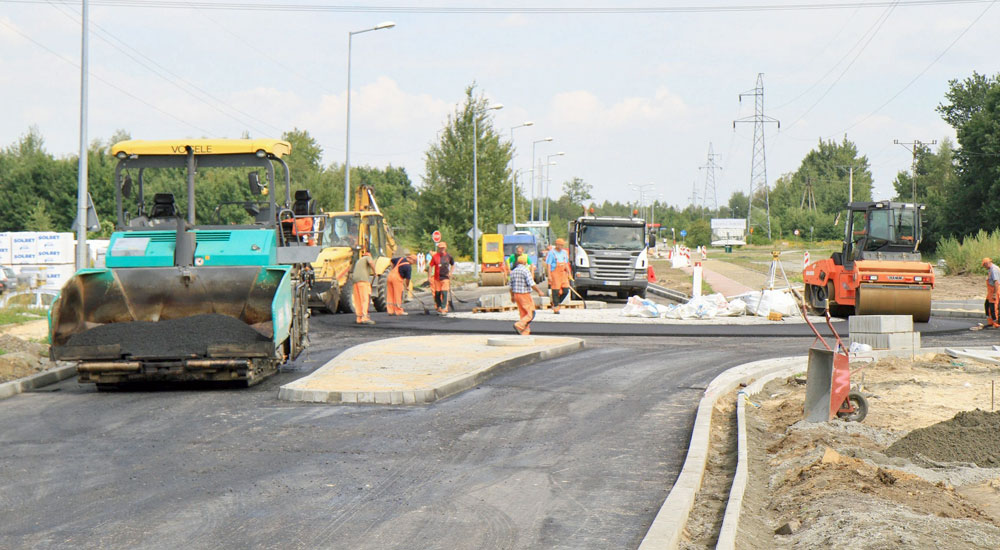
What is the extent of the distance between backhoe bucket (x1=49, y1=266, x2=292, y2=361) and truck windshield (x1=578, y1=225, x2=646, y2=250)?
63.7ft

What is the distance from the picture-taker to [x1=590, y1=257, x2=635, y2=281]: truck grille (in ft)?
101

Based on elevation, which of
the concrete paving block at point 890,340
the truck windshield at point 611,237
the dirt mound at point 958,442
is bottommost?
the dirt mound at point 958,442

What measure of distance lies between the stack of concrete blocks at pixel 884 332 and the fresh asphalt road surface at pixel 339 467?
481 cm

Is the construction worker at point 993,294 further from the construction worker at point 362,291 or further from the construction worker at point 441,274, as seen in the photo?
the construction worker at point 362,291

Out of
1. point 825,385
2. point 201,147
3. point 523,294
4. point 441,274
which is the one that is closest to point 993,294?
point 523,294

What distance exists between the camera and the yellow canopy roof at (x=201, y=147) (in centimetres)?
1308

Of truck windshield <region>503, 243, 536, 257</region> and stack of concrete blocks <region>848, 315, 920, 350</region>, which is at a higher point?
truck windshield <region>503, 243, 536, 257</region>

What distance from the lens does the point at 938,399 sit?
11719 millimetres

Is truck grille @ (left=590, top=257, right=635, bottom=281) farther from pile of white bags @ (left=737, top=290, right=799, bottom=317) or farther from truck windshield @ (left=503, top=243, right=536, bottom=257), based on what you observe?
truck windshield @ (left=503, top=243, right=536, bottom=257)

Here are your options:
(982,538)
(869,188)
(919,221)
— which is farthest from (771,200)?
(982,538)

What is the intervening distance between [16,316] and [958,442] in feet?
67.0

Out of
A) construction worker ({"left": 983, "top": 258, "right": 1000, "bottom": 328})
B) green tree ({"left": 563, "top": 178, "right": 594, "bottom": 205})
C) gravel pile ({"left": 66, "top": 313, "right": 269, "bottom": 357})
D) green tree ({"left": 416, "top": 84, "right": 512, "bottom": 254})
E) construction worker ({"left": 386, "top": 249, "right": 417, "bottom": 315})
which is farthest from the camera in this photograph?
green tree ({"left": 563, "top": 178, "right": 594, "bottom": 205})

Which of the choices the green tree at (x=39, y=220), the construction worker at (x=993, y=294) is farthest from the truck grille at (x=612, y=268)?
the green tree at (x=39, y=220)

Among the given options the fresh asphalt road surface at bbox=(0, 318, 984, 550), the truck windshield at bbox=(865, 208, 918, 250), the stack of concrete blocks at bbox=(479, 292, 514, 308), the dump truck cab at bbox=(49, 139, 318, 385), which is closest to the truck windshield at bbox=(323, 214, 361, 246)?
the stack of concrete blocks at bbox=(479, 292, 514, 308)
